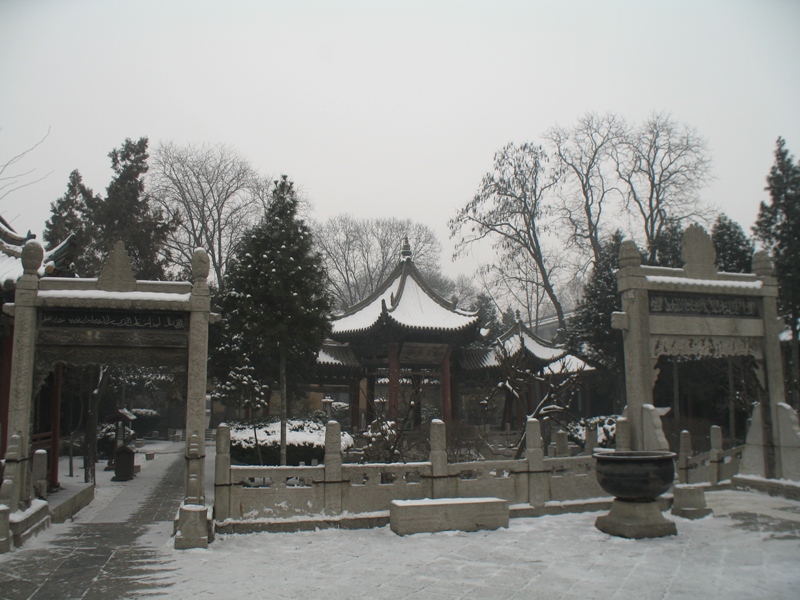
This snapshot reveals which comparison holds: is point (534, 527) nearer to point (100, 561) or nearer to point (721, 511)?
point (721, 511)

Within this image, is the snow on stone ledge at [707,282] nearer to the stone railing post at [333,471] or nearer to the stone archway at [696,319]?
the stone archway at [696,319]

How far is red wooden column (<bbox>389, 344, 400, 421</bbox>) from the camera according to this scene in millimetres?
16750

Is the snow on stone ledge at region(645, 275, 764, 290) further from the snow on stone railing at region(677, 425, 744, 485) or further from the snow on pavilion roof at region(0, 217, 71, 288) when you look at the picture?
the snow on pavilion roof at region(0, 217, 71, 288)

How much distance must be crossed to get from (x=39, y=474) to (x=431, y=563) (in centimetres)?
594

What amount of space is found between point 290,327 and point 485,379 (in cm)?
899

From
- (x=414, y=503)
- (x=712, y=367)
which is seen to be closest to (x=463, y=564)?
(x=414, y=503)

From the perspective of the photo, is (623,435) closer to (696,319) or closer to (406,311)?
(696,319)

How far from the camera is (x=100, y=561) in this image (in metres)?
7.05

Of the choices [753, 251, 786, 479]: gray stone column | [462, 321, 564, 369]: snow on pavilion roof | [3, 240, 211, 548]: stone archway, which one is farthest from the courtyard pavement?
[462, 321, 564, 369]: snow on pavilion roof

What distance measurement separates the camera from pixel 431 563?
680cm

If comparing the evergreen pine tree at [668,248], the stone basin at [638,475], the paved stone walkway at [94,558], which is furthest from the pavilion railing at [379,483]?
the evergreen pine tree at [668,248]

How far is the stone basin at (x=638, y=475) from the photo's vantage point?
7.78m

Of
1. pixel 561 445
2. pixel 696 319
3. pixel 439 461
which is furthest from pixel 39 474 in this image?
pixel 561 445

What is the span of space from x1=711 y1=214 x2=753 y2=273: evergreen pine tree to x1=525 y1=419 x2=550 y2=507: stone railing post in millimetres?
13790
